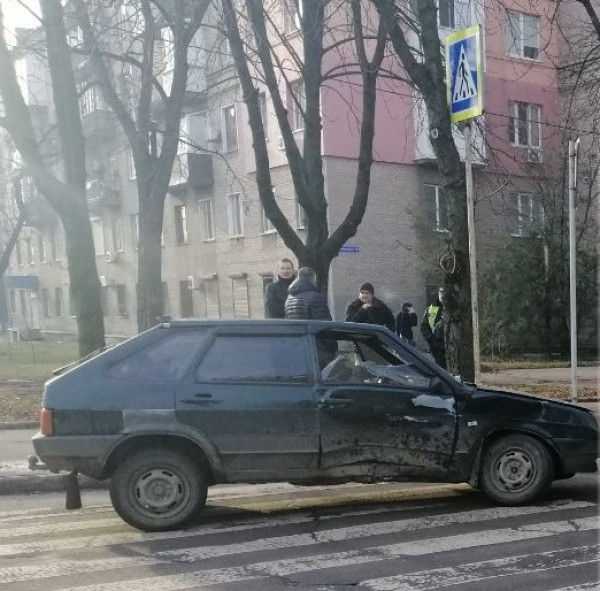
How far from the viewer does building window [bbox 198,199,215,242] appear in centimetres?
2891

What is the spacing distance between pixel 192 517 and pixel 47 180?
822 cm

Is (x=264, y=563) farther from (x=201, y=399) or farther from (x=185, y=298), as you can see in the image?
(x=185, y=298)

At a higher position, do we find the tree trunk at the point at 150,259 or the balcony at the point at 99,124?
the balcony at the point at 99,124

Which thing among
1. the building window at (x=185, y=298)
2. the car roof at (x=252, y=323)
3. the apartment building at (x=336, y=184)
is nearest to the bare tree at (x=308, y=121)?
the apartment building at (x=336, y=184)

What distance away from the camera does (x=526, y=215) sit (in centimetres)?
2111

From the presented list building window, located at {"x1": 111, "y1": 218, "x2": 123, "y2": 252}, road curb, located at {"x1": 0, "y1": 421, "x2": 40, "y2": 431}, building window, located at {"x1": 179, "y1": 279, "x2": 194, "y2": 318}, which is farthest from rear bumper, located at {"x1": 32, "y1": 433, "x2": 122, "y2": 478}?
building window, located at {"x1": 111, "y1": 218, "x2": 123, "y2": 252}

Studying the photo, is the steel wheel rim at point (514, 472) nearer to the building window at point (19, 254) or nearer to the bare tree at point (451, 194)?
the bare tree at point (451, 194)

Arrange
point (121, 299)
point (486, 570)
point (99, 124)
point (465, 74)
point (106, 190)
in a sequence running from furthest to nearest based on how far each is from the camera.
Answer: point (121, 299) → point (106, 190) → point (99, 124) → point (465, 74) → point (486, 570)

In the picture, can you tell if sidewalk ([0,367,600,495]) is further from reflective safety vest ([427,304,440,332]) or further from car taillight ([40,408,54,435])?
reflective safety vest ([427,304,440,332])

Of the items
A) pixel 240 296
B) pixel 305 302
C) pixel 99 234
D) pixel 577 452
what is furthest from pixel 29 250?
pixel 577 452

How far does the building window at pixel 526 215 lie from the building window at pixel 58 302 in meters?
27.8

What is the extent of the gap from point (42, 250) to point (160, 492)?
136 feet

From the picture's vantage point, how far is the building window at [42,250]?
44000mm

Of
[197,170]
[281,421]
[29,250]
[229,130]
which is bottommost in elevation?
[281,421]
